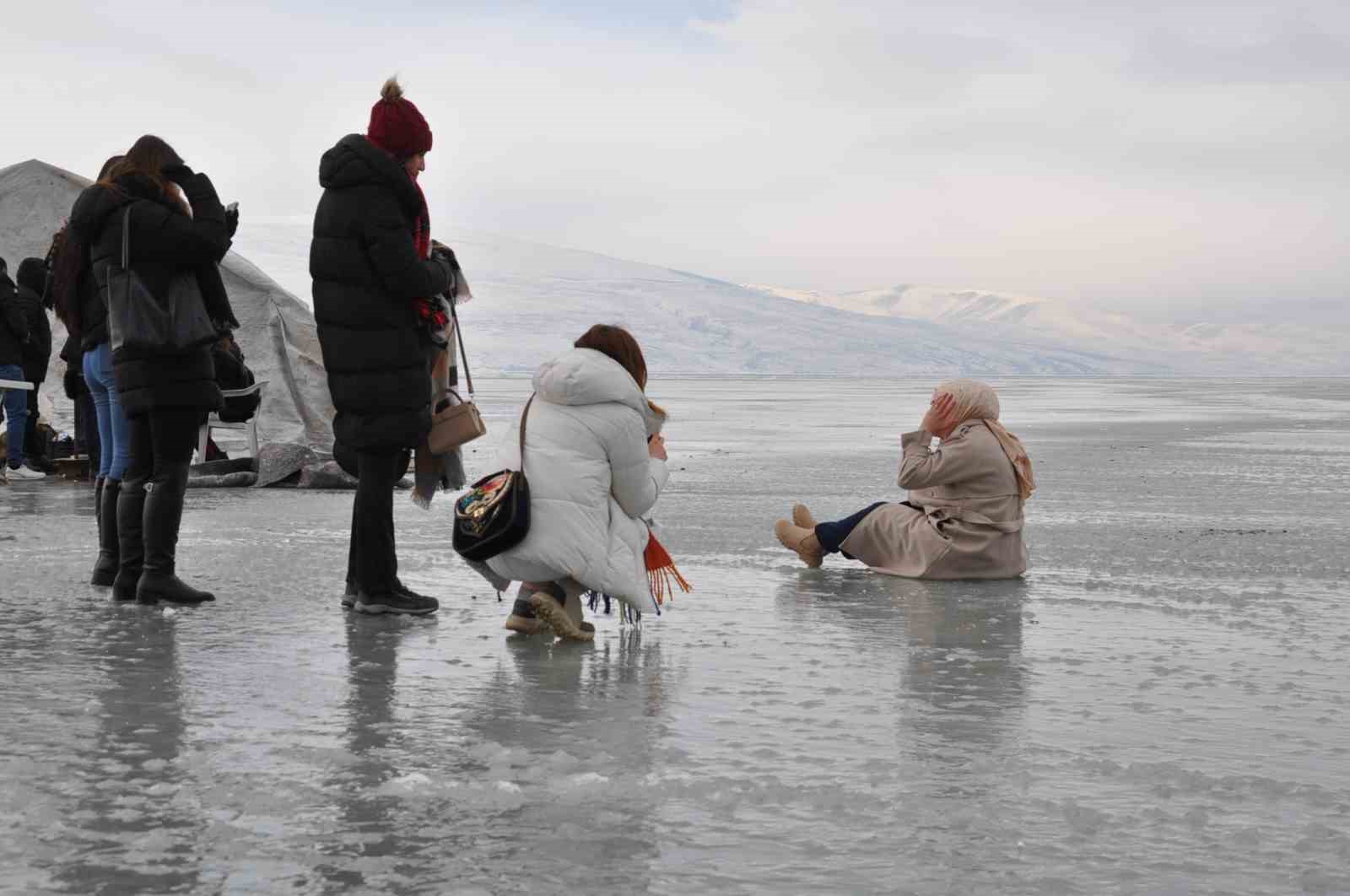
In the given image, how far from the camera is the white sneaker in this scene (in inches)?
604

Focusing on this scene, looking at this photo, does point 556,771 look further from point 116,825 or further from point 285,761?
point 116,825

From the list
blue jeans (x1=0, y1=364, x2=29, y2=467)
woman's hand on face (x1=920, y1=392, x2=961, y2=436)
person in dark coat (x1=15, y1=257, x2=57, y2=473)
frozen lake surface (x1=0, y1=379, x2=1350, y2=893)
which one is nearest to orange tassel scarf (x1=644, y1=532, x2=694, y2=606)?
frozen lake surface (x1=0, y1=379, x2=1350, y2=893)

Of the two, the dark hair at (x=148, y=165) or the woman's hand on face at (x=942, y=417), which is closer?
the dark hair at (x=148, y=165)

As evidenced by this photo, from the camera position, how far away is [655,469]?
7.09m

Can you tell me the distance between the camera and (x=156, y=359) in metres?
7.21

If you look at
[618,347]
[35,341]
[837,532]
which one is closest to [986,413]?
[837,532]

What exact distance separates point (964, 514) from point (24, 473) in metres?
9.89

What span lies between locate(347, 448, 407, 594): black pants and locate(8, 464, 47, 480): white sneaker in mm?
9058

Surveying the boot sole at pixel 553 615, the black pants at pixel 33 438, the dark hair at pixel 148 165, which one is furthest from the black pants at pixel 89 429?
the boot sole at pixel 553 615

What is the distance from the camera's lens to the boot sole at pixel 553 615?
6.47 m

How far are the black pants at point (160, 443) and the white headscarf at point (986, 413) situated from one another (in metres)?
Result: 3.54

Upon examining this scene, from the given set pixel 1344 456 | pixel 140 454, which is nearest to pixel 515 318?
pixel 1344 456

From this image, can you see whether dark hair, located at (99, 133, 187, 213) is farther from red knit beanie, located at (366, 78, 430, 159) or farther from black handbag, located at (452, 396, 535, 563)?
black handbag, located at (452, 396, 535, 563)

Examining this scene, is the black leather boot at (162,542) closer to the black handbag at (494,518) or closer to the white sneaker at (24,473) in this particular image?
the black handbag at (494,518)
